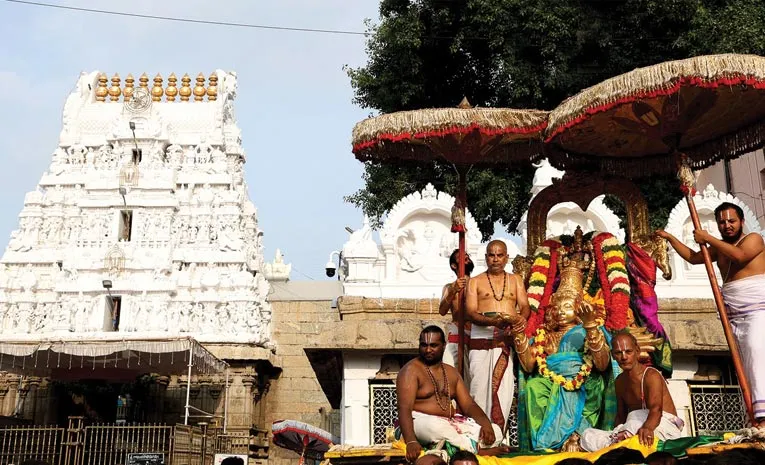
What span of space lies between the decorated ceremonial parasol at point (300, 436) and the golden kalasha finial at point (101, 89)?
1642cm

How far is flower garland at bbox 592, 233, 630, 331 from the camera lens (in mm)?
7312

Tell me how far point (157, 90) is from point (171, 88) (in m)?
0.48

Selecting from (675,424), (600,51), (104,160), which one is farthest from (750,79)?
(104,160)

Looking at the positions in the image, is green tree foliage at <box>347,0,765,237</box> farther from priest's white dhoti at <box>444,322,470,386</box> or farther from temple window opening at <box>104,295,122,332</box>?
priest's white dhoti at <box>444,322,470,386</box>

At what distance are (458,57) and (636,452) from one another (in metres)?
18.0

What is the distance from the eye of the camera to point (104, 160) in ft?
85.5

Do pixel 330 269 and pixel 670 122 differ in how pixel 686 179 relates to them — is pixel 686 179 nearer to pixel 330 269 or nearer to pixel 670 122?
pixel 670 122

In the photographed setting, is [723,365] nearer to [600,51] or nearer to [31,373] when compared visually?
[600,51]

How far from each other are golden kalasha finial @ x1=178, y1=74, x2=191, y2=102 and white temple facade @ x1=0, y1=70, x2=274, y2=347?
0.16 ft

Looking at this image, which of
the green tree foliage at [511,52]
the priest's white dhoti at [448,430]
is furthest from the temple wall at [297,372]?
the priest's white dhoti at [448,430]

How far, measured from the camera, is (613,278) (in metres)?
7.48

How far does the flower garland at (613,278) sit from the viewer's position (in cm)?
731

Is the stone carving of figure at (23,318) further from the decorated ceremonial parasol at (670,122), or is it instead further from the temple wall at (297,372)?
the decorated ceremonial parasol at (670,122)

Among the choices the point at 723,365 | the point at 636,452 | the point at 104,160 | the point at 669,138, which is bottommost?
the point at 636,452
